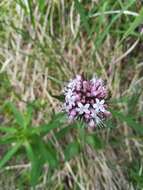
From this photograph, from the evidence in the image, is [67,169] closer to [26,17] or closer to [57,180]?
[57,180]

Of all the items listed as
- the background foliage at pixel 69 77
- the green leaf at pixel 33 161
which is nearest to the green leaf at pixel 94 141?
the background foliage at pixel 69 77

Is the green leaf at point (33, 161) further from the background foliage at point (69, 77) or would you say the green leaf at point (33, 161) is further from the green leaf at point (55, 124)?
the background foliage at point (69, 77)

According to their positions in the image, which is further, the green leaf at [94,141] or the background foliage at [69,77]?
the background foliage at [69,77]

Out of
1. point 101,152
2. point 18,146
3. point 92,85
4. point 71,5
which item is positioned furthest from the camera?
point 71,5

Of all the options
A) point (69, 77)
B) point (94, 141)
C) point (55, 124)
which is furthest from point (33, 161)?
point (69, 77)

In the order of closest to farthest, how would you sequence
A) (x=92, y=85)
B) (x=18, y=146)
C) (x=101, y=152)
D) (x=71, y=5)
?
(x=92, y=85) < (x=18, y=146) < (x=101, y=152) < (x=71, y=5)

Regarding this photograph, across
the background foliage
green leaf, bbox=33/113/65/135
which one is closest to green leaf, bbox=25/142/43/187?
green leaf, bbox=33/113/65/135

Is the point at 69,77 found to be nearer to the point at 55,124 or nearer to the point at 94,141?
the point at 94,141

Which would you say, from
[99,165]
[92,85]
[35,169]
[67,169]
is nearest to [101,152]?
[99,165]
